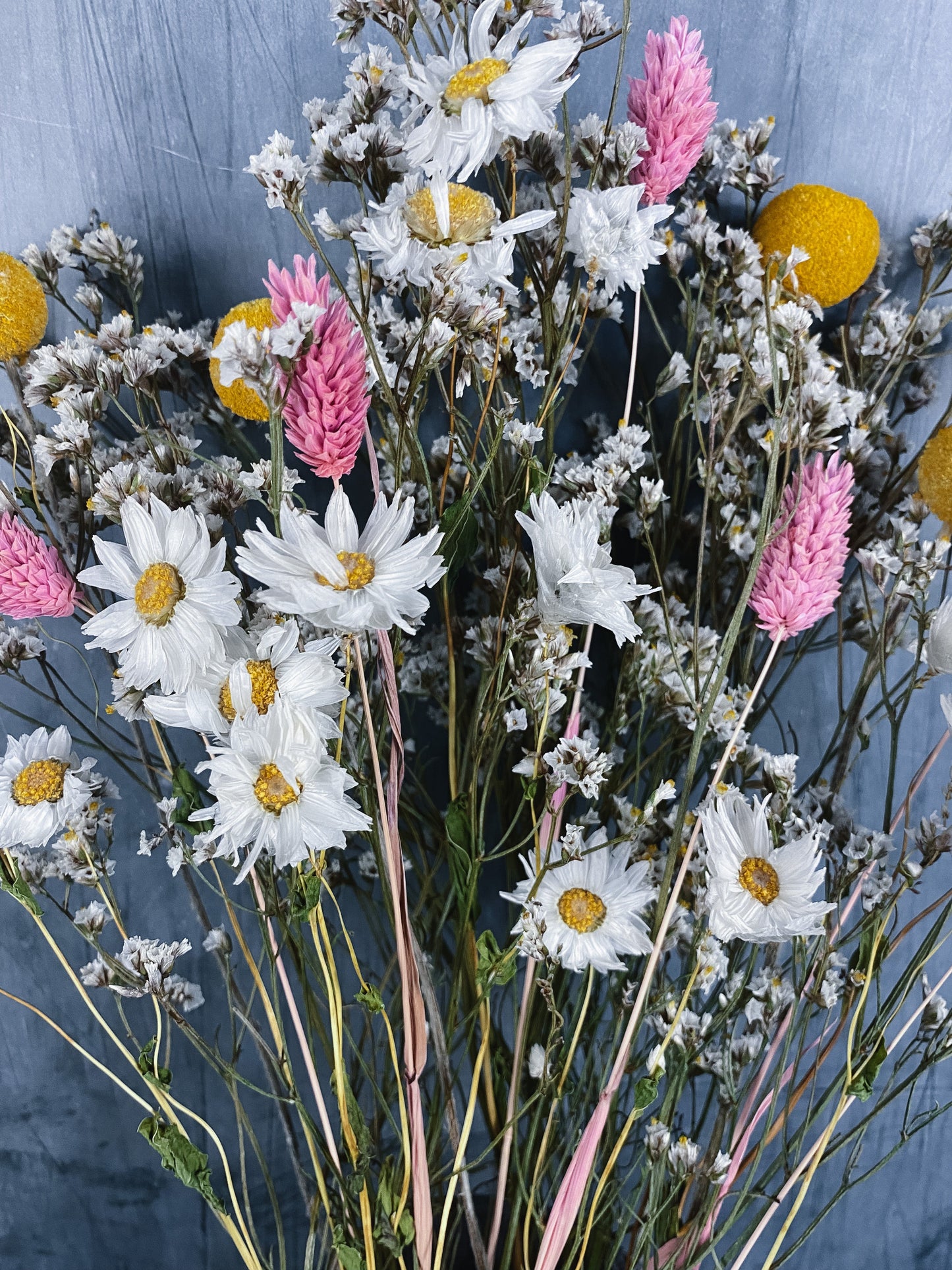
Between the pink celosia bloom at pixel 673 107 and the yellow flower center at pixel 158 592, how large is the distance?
42 cm

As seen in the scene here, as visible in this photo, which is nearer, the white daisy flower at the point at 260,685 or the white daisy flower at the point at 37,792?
the white daisy flower at the point at 260,685

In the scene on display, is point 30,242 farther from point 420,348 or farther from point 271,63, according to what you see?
point 420,348

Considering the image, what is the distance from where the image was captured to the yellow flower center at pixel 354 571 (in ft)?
1.56

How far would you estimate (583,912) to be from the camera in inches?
24.5

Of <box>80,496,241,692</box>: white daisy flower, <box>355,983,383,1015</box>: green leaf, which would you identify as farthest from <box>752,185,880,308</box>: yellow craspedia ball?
<box>355,983,383,1015</box>: green leaf

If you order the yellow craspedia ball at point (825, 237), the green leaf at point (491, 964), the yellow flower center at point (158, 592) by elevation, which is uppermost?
the yellow craspedia ball at point (825, 237)

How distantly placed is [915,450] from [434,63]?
0.57 metres

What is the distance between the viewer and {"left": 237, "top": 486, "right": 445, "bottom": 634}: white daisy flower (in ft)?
1.51

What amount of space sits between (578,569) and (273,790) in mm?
212

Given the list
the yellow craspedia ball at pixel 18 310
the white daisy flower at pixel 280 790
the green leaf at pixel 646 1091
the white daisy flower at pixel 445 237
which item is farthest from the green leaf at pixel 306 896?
the yellow craspedia ball at pixel 18 310

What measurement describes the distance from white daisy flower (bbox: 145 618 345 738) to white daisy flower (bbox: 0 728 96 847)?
0.16 metres

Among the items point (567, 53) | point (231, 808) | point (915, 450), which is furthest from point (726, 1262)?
point (567, 53)

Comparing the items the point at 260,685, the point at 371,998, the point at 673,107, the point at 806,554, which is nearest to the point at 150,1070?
the point at 371,998

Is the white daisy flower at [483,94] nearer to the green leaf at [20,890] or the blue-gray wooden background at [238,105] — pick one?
the blue-gray wooden background at [238,105]
